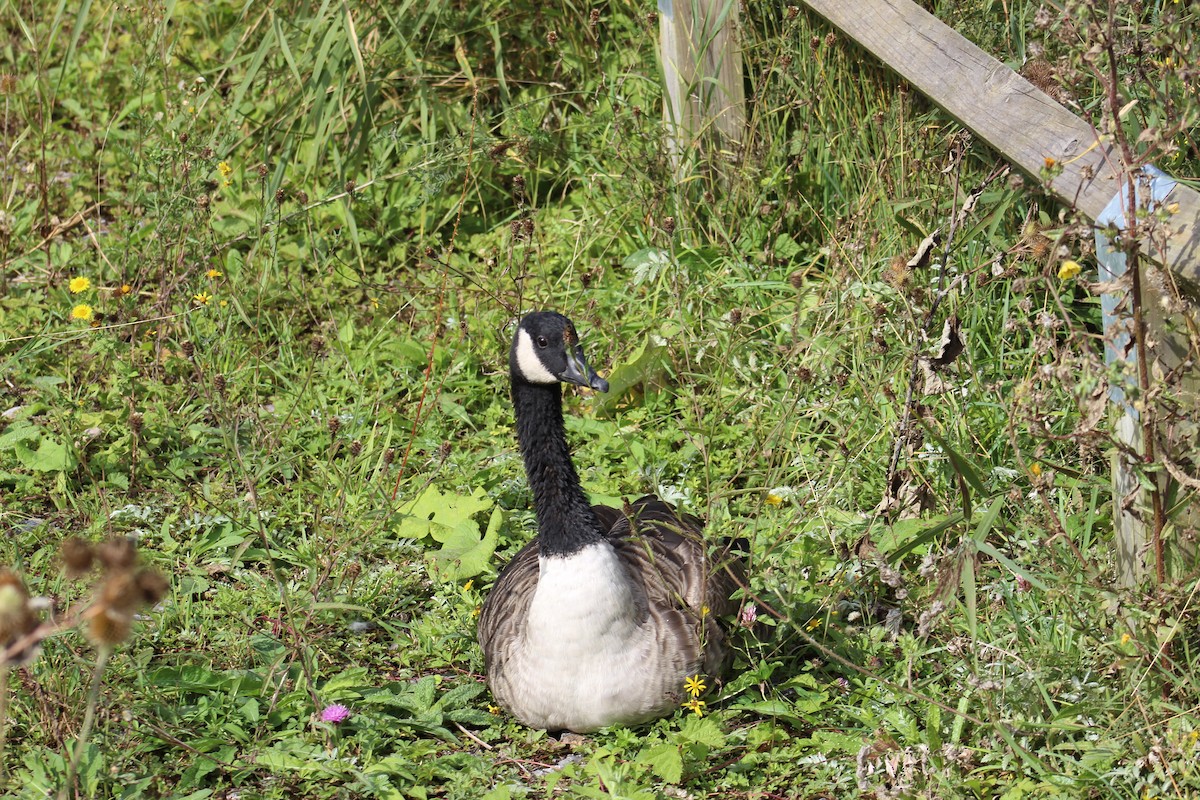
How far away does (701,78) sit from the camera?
4922 mm

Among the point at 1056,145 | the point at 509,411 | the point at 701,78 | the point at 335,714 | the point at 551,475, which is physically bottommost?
the point at 509,411

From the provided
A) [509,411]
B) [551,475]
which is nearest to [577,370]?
[551,475]

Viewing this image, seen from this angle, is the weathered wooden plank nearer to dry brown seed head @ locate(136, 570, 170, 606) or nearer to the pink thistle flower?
dry brown seed head @ locate(136, 570, 170, 606)

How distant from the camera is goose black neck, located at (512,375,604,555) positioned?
338 centimetres

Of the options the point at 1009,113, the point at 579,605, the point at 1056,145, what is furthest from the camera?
the point at 579,605

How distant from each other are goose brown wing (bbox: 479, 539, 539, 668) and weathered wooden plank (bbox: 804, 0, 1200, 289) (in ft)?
5.44

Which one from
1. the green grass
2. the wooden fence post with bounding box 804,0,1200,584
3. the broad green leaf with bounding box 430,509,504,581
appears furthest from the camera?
the broad green leaf with bounding box 430,509,504,581

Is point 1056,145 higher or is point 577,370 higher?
point 1056,145

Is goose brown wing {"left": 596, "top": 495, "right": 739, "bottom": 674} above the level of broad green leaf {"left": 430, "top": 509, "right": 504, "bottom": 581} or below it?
above

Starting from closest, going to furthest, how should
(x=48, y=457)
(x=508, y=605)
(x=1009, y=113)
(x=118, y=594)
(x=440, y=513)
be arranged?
(x=118, y=594) < (x=1009, y=113) < (x=508, y=605) < (x=440, y=513) < (x=48, y=457)

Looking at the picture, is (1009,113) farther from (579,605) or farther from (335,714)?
(335,714)

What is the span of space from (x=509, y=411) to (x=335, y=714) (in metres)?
1.86

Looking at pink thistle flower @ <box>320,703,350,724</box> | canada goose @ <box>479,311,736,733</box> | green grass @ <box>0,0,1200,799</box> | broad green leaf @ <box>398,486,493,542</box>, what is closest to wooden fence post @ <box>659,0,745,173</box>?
green grass @ <box>0,0,1200,799</box>

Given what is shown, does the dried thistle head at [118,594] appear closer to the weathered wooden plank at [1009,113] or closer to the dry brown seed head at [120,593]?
the dry brown seed head at [120,593]
